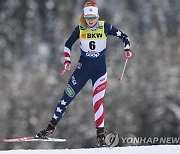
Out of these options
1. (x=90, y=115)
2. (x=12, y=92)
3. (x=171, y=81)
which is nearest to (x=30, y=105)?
(x=12, y=92)

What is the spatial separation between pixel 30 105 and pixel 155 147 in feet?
5.49

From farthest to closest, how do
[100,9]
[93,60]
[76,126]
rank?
[76,126] → [100,9] → [93,60]

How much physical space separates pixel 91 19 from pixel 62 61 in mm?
1121

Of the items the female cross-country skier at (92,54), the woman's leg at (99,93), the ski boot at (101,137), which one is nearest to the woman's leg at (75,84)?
the female cross-country skier at (92,54)

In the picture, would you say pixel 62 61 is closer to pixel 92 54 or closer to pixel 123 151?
pixel 92 54

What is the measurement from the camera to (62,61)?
553 cm

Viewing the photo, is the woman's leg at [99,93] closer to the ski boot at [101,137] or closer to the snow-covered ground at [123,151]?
the ski boot at [101,137]

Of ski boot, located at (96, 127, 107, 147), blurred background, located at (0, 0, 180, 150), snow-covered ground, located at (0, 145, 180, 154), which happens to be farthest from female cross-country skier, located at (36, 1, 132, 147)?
blurred background, located at (0, 0, 180, 150)

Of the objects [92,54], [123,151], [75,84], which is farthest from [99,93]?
[123,151]

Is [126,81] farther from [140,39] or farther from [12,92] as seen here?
[12,92]

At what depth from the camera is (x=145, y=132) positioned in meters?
5.90

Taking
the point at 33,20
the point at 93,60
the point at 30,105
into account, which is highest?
the point at 33,20

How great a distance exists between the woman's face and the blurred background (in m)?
0.85

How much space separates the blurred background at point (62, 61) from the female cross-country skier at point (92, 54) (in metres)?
0.66
